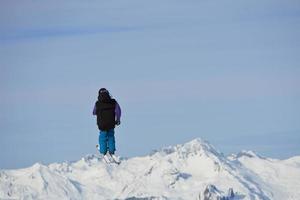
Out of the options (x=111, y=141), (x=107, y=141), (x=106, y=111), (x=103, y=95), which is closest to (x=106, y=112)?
(x=106, y=111)

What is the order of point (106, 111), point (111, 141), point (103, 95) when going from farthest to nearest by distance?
point (111, 141) < point (106, 111) < point (103, 95)

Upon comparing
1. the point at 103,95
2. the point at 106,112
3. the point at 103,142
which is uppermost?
the point at 103,95

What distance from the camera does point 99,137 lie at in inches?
1161

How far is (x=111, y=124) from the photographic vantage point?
92.7 feet

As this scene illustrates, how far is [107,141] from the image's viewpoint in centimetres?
2942

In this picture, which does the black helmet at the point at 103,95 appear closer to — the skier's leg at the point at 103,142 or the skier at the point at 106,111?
the skier at the point at 106,111

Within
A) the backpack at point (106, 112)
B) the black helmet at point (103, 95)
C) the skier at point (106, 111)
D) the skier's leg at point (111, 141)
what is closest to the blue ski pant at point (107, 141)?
the skier's leg at point (111, 141)

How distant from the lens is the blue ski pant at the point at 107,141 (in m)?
29.1

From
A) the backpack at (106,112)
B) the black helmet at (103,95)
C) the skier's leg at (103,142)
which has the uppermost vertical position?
the black helmet at (103,95)

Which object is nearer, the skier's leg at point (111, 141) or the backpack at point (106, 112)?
the backpack at point (106, 112)

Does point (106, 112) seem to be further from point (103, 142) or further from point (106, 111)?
point (103, 142)

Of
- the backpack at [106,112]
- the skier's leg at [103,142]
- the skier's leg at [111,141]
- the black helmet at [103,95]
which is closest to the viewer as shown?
the black helmet at [103,95]

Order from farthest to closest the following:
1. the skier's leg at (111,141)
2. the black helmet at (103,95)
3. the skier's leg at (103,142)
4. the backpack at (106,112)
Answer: the skier's leg at (103,142), the skier's leg at (111,141), the backpack at (106,112), the black helmet at (103,95)

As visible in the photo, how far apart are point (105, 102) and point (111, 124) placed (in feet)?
2.50
